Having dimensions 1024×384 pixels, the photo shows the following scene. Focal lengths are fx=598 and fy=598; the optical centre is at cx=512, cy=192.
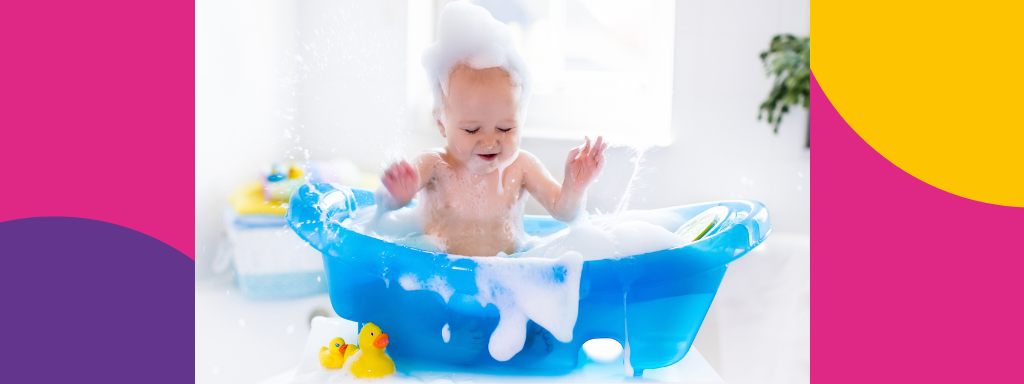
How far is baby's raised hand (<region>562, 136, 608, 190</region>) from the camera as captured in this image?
1159mm

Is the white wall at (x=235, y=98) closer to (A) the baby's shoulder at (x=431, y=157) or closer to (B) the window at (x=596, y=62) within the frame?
(A) the baby's shoulder at (x=431, y=157)

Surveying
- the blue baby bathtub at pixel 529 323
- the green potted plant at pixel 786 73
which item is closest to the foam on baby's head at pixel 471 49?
the blue baby bathtub at pixel 529 323

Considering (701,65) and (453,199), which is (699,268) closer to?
(453,199)

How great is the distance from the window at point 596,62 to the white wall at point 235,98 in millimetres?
680

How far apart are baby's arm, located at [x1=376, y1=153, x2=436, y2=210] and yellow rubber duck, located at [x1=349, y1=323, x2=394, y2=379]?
0.27 meters

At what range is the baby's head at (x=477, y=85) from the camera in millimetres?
1164

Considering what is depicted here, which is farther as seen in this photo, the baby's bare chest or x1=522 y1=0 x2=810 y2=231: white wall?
x1=522 y1=0 x2=810 y2=231: white wall

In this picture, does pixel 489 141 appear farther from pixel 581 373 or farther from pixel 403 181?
pixel 581 373

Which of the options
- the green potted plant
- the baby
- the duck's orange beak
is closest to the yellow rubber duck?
the duck's orange beak

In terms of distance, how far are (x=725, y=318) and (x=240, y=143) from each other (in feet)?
5.17

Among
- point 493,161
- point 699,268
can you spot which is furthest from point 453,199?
point 699,268

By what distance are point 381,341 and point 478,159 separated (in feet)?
1.32

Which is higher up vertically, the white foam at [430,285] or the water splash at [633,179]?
the water splash at [633,179]

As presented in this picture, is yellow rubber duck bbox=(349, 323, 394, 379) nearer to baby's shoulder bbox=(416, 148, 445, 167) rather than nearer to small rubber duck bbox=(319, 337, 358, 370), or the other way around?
small rubber duck bbox=(319, 337, 358, 370)
